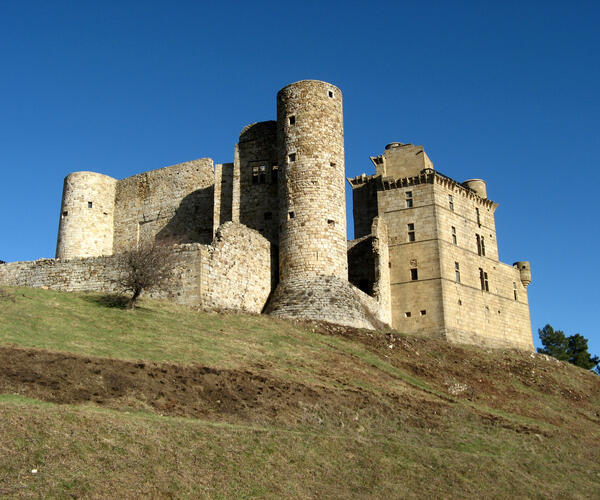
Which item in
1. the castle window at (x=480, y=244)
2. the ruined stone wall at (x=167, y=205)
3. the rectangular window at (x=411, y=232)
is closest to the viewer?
the rectangular window at (x=411, y=232)

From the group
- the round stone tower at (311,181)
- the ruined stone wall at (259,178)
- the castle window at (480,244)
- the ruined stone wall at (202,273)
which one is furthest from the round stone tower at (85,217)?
the castle window at (480,244)

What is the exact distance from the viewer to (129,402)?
60.0 ft

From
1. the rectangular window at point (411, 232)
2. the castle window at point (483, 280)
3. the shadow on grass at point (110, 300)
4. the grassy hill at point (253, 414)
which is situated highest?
the rectangular window at point (411, 232)

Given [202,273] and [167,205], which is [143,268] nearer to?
[202,273]

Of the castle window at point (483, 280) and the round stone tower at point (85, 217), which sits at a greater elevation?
the round stone tower at point (85, 217)

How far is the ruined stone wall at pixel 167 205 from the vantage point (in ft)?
144

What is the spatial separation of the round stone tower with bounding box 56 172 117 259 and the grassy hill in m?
16.2

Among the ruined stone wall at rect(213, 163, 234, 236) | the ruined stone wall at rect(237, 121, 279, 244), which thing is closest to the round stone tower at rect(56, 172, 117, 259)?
the ruined stone wall at rect(213, 163, 234, 236)

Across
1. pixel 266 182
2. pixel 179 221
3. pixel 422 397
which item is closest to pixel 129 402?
pixel 422 397

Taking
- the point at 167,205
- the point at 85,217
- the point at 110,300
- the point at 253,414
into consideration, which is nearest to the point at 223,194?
the point at 167,205

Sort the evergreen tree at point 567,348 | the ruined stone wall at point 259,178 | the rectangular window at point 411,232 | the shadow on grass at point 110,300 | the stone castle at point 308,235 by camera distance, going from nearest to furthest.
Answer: the shadow on grass at point 110,300
the stone castle at point 308,235
the ruined stone wall at point 259,178
the rectangular window at point 411,232
the evergreen tree at point 567,348

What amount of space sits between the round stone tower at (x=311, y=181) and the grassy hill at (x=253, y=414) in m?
4.73

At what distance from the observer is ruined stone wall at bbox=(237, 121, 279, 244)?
3906 centimetres

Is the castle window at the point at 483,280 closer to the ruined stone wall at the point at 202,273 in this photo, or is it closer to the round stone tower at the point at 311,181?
the round stone tower at the point at 311,181
